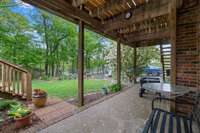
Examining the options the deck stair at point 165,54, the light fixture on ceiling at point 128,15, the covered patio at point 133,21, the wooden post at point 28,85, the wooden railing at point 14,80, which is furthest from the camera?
the deck stair at point 165,54

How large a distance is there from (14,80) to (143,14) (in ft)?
13.2

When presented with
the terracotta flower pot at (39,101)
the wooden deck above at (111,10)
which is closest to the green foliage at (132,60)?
the wooden deck above at (111,10)

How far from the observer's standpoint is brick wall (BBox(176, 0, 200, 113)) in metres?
2.58

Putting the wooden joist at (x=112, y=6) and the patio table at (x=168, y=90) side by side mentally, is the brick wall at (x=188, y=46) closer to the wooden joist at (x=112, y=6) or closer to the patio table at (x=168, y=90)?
the patio table at (x=168, y=90)

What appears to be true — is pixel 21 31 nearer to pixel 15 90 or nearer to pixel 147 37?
pixel 15 90

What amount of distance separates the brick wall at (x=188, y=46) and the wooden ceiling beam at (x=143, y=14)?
367 millimetres

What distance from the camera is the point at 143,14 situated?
323 cm

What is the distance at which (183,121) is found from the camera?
1.85 m

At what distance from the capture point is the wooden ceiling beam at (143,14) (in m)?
2.85

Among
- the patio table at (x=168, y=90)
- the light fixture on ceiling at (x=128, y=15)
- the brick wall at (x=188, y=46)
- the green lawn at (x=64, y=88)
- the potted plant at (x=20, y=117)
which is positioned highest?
the light fixture on ceiling at (x=128, y=15)

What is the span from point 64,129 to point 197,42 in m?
2.82

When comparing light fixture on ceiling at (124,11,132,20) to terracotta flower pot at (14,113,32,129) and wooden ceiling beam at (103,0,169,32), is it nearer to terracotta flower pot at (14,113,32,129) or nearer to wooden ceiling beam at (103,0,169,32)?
wooden ceiling beam at (103,0,169,32)

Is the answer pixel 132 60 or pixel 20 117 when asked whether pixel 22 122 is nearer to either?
pixel 20 117

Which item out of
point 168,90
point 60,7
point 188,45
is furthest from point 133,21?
point 168,90
